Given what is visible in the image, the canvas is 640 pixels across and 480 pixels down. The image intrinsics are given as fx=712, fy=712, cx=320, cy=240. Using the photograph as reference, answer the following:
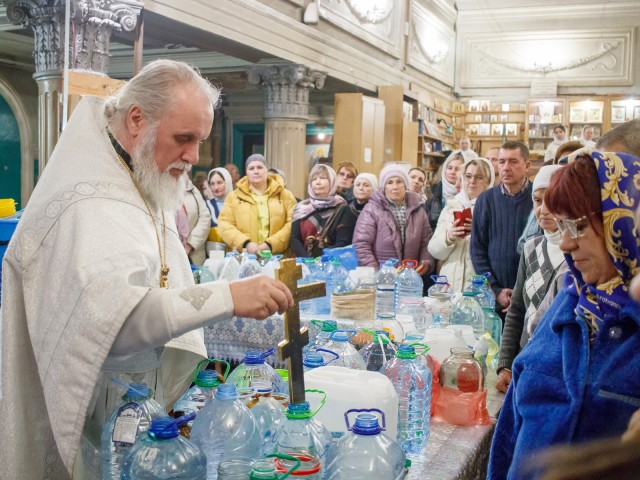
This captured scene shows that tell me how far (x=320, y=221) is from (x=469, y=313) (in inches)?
89.4

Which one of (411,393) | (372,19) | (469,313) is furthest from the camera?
(372,19)

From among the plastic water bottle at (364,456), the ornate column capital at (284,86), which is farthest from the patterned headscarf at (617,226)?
the ornate column capital at (284,86)

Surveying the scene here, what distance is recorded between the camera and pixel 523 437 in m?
1.70

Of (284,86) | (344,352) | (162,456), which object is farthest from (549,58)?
(162,456)

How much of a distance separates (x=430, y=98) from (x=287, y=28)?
22.2ft

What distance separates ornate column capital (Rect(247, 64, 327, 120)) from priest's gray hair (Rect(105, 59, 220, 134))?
7.89 meters

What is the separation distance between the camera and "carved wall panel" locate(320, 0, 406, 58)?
34.4ft

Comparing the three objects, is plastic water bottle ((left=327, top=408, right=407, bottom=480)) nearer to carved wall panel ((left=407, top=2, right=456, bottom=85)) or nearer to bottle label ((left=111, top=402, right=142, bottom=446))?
bottle label ((left=111, top=402, right=142, bottom=446))

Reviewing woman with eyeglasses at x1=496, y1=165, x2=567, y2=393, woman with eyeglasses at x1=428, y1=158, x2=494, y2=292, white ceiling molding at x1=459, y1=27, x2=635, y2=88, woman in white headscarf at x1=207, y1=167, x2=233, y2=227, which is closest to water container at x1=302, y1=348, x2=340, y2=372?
woman with eyeglasses at x1=496, y1=165, x2=567, y2=393

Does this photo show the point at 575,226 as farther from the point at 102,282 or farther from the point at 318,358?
the point at 102,282

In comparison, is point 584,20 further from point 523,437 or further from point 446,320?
point 523,437

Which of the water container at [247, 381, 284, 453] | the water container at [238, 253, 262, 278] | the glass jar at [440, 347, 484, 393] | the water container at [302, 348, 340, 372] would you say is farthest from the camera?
the water container at [238, 253, 262, 278]

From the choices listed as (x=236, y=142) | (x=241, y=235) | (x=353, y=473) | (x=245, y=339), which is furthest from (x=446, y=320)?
(x=236, y=142)

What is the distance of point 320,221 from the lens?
5398 millimetres
